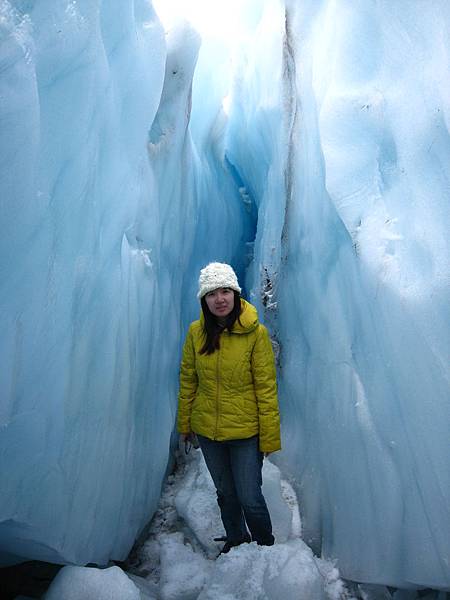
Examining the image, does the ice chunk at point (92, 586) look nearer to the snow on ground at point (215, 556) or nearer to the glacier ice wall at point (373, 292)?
the snow on ground at point (215, 556)

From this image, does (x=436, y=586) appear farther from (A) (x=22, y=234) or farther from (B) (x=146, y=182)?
(B) (x=146, y=182)

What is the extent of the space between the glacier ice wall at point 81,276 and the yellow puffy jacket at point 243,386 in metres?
0.53

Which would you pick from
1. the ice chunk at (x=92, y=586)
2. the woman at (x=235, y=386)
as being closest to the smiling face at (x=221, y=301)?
the woman at (x=235, y=386)

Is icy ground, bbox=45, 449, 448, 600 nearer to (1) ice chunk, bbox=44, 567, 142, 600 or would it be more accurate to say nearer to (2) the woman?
(1) ice chunk, bbox=44, 567, 142, 600

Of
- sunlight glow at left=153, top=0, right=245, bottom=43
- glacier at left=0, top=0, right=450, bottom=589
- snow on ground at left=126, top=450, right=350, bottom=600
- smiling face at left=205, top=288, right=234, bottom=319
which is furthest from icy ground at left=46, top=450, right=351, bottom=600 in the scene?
sunlight glow at left=153, top=0, right=245, bottom=43

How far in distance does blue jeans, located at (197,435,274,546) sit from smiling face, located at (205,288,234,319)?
0.55 m

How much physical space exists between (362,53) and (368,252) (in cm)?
104

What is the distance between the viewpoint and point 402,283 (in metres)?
2.02

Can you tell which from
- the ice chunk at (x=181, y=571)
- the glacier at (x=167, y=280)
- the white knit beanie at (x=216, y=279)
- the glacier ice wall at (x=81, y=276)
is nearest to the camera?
the glacier ice wall at (x=81, y=276)

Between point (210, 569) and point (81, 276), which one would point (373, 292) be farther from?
point (210, 569)

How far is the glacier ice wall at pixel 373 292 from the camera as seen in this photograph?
6.39 feet

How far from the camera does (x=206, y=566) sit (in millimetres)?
2355

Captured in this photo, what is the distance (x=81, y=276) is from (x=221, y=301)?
1.87 feet

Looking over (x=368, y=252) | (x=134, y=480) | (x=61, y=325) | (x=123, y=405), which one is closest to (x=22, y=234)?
(x=61, y=325)
